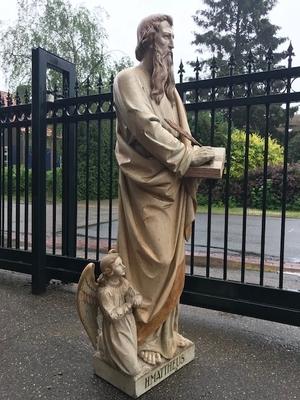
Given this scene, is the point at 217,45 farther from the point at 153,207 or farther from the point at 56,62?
the point at 153,207

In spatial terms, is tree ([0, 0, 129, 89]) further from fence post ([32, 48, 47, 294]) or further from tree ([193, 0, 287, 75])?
fence post ([32, 48, 47, 294])

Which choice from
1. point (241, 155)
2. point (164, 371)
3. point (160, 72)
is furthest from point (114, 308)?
point (241, 155)

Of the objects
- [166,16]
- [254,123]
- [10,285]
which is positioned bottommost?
[10,285]

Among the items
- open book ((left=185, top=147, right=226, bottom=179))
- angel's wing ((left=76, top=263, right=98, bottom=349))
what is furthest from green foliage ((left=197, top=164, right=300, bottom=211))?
angel's wing ((left=76, top=263, right=98, bottom=349))

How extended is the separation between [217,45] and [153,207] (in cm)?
3163

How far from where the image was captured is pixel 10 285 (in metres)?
4.74

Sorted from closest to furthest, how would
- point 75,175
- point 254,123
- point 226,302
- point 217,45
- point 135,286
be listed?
point 135,286 → point 226,302 → point 75,175 → point 254,123 → point 217,45

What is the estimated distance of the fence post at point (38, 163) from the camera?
4.32 metres

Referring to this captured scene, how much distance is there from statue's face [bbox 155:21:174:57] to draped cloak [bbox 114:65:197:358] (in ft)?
0.61

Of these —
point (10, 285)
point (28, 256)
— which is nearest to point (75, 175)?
point (28, 256)

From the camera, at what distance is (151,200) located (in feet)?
8.18

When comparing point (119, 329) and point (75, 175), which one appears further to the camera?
point (75, 175)

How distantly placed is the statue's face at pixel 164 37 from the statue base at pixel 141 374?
1954 millimetres

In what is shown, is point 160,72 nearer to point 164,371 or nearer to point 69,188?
point 164,371
